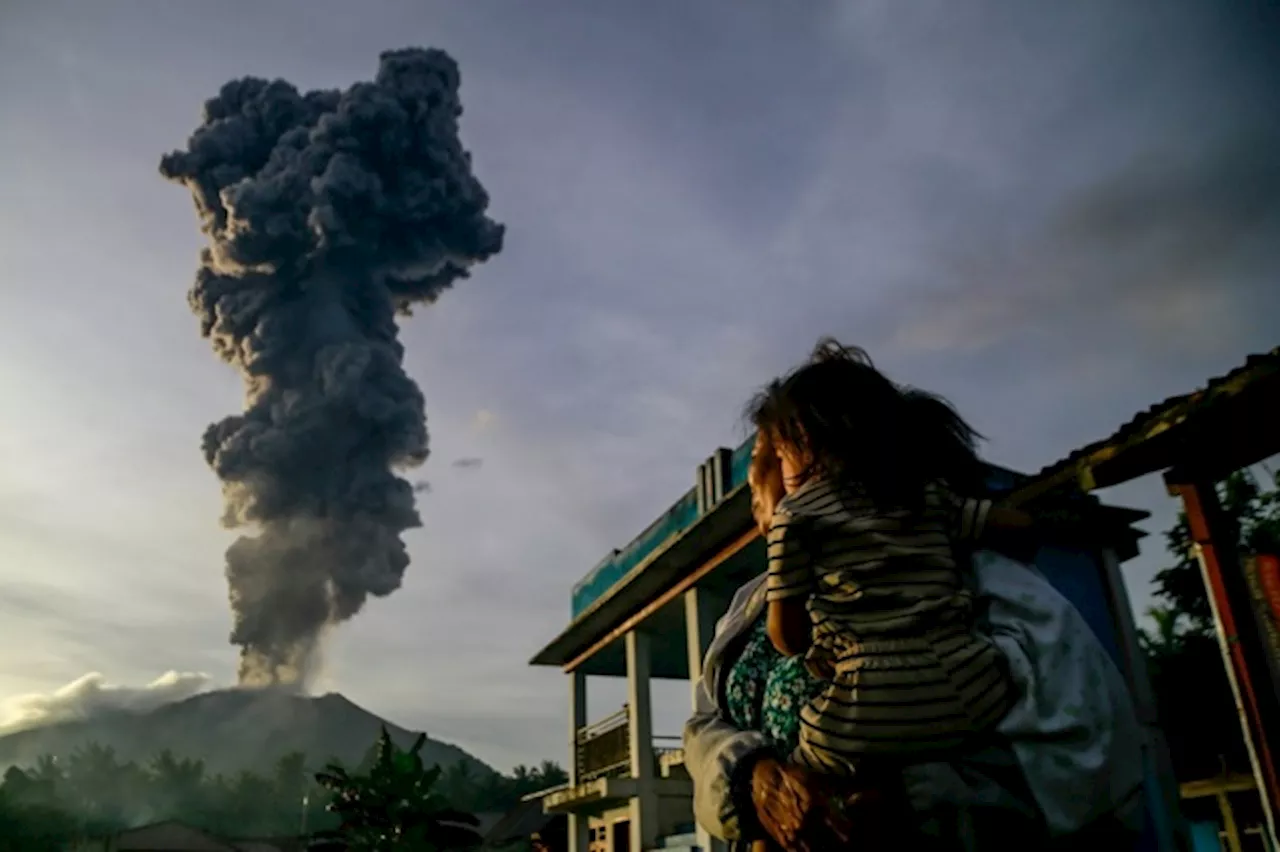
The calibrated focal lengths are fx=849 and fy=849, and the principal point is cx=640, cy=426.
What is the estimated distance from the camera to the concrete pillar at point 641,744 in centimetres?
1241

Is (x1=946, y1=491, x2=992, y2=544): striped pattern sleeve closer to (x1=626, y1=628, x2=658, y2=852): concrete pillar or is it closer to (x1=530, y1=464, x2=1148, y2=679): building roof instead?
(x1=530, y1=464, x2=1148, y2=679): building roof

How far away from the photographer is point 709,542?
1046cm

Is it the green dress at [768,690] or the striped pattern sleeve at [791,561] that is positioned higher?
the striped pattern sleeve at [791,561]

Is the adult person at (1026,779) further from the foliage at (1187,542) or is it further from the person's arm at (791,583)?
the foliage at (1187,542)

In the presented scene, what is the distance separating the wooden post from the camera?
389 cm

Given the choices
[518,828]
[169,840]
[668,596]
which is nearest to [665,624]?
[668,596]

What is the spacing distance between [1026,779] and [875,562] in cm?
38

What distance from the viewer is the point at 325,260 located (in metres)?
54.1

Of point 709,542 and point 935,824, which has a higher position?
point 709,542

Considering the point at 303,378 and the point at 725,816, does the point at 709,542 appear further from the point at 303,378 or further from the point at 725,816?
the point at 303,378

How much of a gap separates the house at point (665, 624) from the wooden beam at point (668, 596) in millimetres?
21

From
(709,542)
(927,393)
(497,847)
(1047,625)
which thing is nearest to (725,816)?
(1047,625)

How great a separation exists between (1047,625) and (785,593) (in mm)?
399

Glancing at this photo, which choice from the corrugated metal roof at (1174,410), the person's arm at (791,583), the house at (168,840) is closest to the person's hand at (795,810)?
the person's arm at (791,583)
